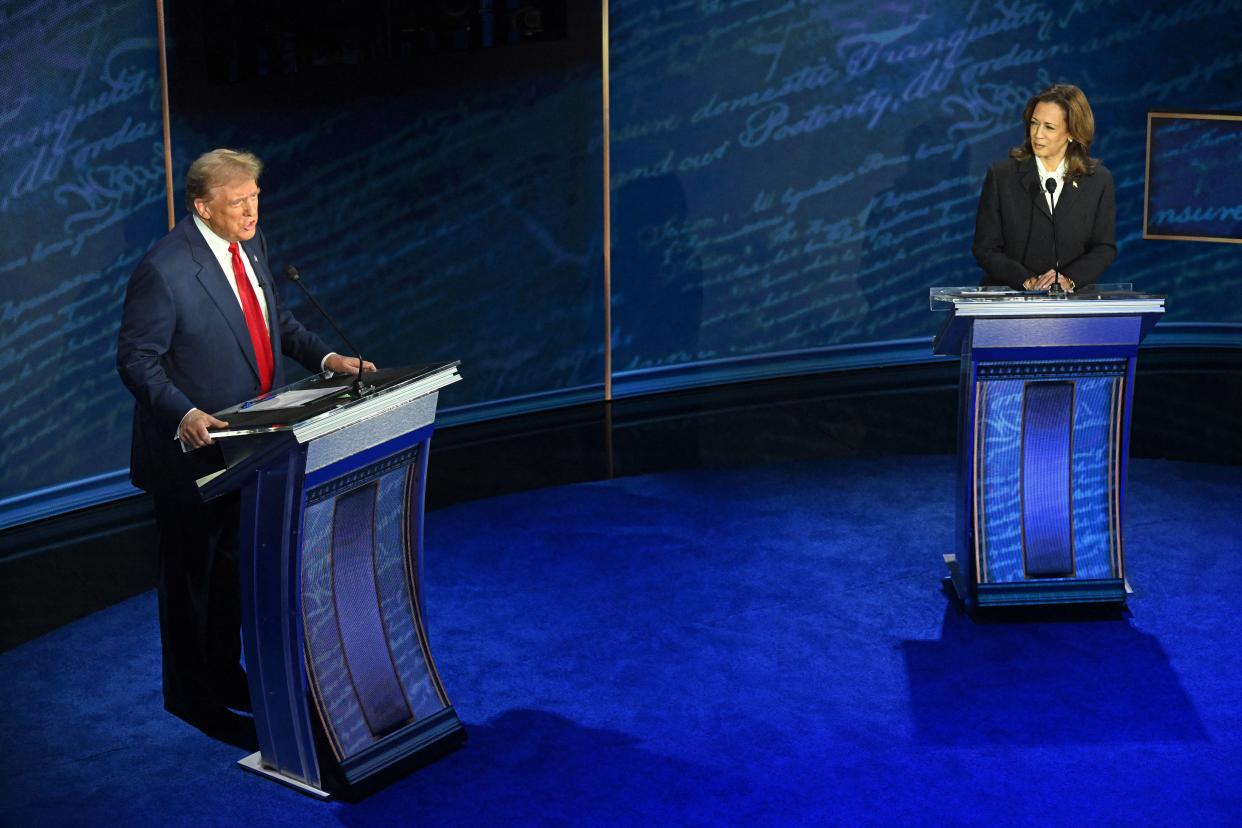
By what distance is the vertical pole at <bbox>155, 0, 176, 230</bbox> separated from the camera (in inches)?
216

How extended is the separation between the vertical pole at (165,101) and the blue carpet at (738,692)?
64.1 inches

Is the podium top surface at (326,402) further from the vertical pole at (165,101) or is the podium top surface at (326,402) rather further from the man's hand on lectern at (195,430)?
the vertical pole at (165,101)

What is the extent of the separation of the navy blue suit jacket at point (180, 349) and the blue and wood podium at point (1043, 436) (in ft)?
6.16

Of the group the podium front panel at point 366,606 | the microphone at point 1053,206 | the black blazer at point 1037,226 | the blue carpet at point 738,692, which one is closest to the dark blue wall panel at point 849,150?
the blue carpet at point 738,692

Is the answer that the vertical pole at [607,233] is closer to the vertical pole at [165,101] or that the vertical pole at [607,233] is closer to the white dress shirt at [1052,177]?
the vertical pole at [165,101]

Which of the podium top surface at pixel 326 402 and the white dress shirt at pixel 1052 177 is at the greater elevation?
the white dress shirt at pixel 1052 177

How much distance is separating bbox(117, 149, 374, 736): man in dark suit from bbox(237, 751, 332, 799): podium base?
0.24 m

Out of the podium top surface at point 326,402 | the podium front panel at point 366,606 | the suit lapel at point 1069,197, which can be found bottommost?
the podium front panel at point 366,606

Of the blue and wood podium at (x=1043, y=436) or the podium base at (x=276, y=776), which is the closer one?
the podium base at (x=276, y=776)

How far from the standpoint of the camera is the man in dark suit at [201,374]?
3.42m

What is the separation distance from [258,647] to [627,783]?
36.1 inches

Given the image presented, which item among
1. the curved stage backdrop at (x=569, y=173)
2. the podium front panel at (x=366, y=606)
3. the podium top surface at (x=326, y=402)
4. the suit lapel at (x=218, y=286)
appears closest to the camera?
the podium top surface at (x=326, y=402)

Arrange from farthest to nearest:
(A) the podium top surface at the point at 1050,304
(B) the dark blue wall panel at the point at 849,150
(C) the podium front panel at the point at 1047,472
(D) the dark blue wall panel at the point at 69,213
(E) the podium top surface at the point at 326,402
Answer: (B) the dark blue wall panel at the point at 849,150
(D) the dark blue wall panel at the point at 69,213
(C) the podium front panel at the point at 1047,472
(A) the podium top surface at the point at 1050,304
(E) the podium top surface at the point at 326,402

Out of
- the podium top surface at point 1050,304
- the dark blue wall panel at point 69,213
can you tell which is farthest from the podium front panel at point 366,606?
the dark blue wall panel at point 69,213
